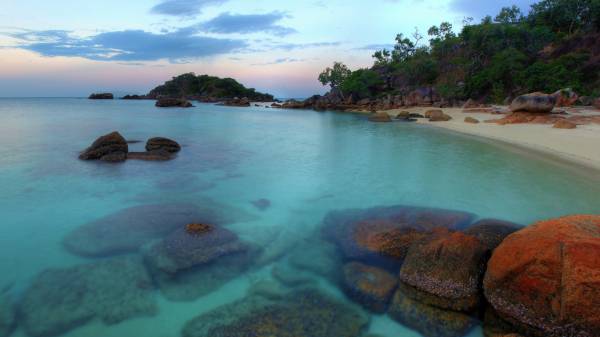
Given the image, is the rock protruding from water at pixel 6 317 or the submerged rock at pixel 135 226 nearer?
the rock protruding from water at pixel 6 317

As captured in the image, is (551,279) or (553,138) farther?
(553,138)

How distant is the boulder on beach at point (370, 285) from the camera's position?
4.85m

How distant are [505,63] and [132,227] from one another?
45999mm

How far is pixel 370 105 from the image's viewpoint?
5525 cm

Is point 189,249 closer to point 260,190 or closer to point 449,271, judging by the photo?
point 449,271

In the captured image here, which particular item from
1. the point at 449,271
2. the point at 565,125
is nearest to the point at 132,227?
the point at 449,271

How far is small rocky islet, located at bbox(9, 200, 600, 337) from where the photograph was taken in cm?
397

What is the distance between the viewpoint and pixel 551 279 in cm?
390

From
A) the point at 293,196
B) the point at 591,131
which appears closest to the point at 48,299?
the point at 293,196

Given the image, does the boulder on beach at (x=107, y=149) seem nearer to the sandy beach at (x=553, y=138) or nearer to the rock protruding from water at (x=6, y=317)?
the rock protruding from water at (x=6, y=317)

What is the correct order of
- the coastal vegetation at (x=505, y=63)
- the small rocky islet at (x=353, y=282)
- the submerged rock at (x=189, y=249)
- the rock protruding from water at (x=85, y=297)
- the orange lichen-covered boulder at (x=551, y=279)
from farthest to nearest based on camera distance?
the coastal vegetation at (x=505, y=63) < the submerged rock at (x=189, y=249) < the rock protruding from water at (x=85, y=297) < the small rocky islet at (x=353, y=282) < the orange lichen-covered boulder at (x=551, y=279)

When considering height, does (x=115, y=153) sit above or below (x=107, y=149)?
below

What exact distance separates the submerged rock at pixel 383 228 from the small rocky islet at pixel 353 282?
35 mm

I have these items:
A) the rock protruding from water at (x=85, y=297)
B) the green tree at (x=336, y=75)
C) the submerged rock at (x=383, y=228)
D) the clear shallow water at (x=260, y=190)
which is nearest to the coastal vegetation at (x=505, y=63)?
the green tree at (x=336, y=75)
